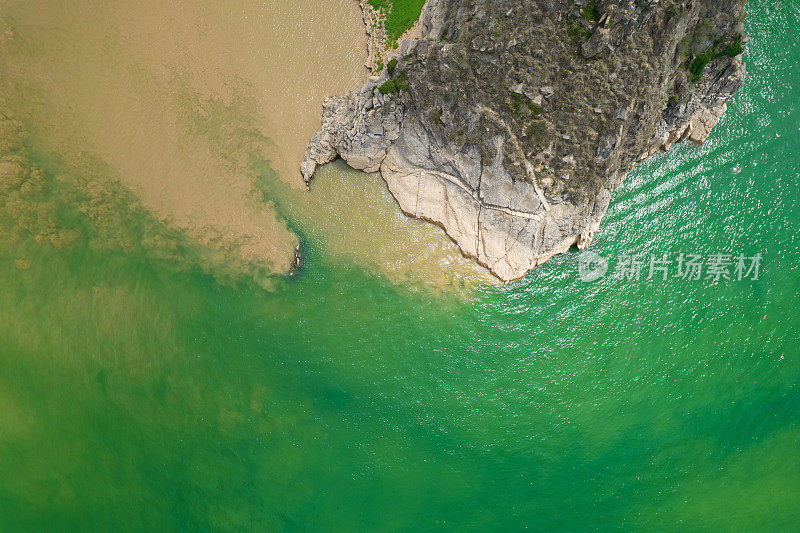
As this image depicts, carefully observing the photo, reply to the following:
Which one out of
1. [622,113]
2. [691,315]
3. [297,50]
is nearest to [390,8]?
[297,50]

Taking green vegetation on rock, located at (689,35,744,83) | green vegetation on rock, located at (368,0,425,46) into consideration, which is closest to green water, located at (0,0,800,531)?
green vegetation on rock, located at (689,35,744,83)

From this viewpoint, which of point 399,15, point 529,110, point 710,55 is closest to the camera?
point 529,110

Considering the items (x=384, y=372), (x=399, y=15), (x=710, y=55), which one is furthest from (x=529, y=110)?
(x=384, y=372)

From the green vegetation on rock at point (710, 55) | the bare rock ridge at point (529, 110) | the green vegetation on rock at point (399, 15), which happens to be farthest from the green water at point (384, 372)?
the green vegetation on rock at point (399, 15)

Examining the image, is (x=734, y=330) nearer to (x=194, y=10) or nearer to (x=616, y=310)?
(x=616, y=310)

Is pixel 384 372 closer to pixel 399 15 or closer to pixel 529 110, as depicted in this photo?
pixel 529 110
